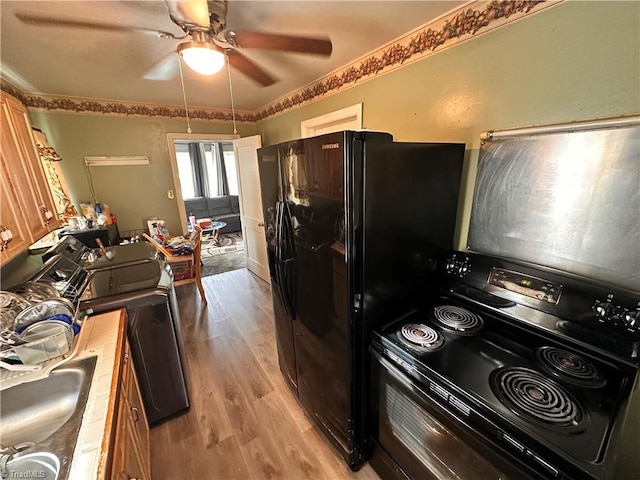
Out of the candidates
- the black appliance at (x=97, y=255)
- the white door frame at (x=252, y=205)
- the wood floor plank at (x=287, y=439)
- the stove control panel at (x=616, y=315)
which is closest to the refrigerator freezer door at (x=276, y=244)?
the wood floor plank at (x=287, y=439)

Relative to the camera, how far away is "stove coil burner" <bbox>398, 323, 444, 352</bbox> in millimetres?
1122

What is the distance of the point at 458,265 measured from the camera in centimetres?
148

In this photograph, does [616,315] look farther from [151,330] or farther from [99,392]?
[151,330]

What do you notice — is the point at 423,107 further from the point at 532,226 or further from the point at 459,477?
the point at 459,477

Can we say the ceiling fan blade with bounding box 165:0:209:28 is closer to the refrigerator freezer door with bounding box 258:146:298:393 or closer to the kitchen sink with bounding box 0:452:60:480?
the refrigerator freezer door with bounding box 258:146:298:393

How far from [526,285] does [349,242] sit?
0.87m

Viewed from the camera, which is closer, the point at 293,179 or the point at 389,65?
the point at 293,179

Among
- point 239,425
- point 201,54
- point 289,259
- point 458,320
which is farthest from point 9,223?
point 458,320

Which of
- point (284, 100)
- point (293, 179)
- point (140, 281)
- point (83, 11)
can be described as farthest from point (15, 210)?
point (284, 100)

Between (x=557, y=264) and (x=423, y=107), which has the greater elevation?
(x=423, y=107)

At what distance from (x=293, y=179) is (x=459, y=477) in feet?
4.57

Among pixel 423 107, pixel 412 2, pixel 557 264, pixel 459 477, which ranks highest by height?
pixel 412 2

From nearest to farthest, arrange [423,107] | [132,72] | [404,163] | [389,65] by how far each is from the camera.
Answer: [404,163]
[423,107]
[389,65]
[132,72]

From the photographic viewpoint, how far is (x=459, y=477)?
3.11 feet
